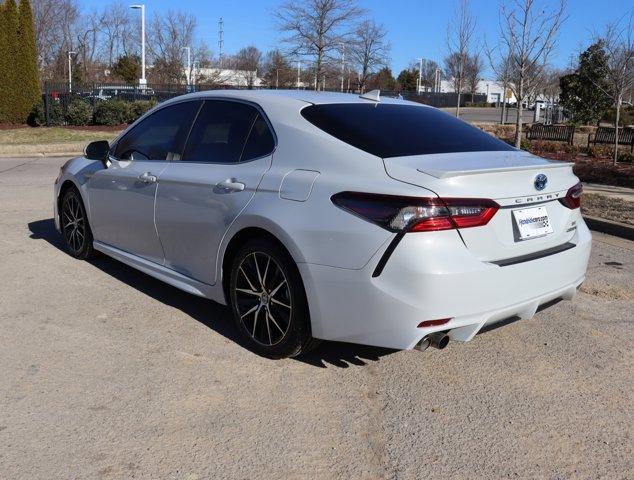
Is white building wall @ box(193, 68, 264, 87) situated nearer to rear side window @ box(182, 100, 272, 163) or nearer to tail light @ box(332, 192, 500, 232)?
rear side window @ box(182, 100, 272, 163)

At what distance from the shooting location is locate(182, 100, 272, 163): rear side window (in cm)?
416

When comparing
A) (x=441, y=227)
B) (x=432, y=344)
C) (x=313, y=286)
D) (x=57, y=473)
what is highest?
(x=441, y=227)

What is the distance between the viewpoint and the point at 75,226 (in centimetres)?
609

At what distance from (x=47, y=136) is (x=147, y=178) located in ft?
57.6

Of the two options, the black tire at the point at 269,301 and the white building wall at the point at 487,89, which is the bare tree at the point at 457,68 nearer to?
the black tire at the point at 269,301

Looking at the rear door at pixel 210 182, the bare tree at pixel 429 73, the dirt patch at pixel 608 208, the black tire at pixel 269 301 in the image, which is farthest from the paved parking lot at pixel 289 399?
the bare tree at pixel 429 73

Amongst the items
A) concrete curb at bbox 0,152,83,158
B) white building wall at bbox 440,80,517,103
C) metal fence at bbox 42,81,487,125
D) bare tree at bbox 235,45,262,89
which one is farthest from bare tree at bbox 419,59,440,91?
concrete curb at bbox 0,152,83,158

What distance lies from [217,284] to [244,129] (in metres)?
1.03

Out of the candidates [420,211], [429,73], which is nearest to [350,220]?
[420,211]

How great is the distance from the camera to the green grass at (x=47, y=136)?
63.6 feet

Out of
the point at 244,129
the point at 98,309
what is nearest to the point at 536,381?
the point at 244,129

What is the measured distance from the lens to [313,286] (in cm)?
351

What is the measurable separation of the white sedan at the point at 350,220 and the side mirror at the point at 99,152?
614 millimetres

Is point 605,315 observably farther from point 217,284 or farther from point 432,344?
point 217,284
